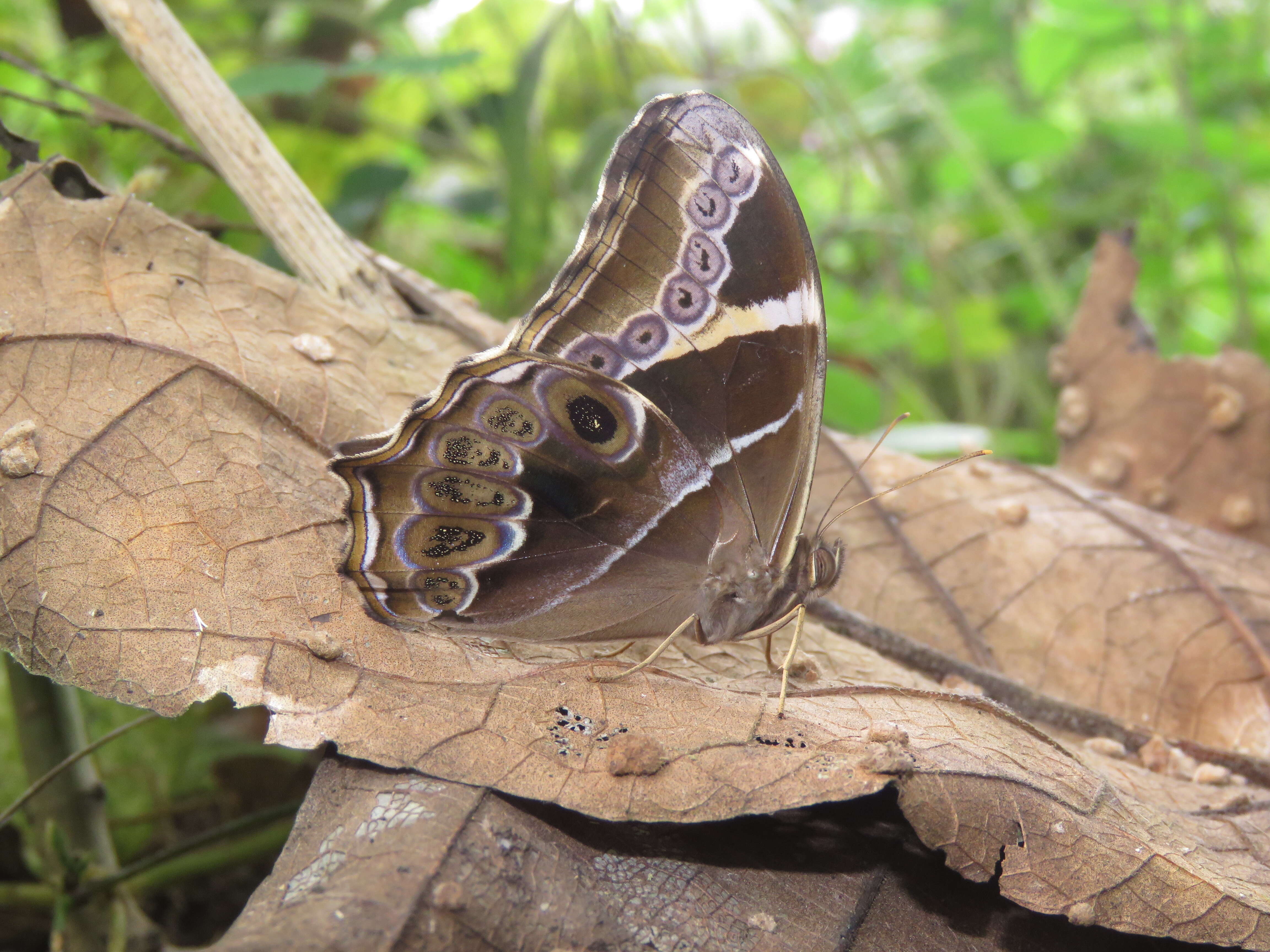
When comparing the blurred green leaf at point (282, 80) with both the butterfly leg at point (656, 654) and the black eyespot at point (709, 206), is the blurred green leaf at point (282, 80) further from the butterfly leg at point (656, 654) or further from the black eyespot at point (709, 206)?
the butterfly leg at point (656, 654)

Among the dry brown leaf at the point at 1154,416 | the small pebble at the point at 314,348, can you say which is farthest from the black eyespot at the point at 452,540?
the dry brown leaf at the point at 1154,416

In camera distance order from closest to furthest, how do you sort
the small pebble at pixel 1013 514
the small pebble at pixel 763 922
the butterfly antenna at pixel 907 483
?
the small pebble at pixel 763 922 → the butterfly antenna at pixel 907 483 → the small pebble at pixel 1013 514

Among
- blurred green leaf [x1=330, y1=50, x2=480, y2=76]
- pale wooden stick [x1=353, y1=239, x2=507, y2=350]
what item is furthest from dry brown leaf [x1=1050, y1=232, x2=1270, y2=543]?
blurred green leaf [x1=330, y1=50, x2=480, y2=76]

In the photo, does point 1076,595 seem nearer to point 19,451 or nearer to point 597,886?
point 597,886

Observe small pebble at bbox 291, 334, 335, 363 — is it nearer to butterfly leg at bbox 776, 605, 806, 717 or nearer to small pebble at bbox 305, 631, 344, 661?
small pebble at bbox 305, 631, 344, 661

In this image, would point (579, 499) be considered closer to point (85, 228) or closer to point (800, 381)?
point (800, 381)

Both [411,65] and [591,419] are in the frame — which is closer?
[591,419]

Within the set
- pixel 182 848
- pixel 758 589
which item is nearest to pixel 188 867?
pixel 182 848
